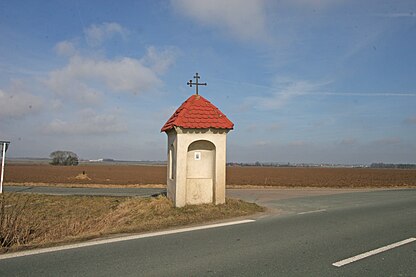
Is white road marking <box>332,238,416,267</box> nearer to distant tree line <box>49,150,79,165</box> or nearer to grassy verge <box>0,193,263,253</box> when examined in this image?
grassy verge <box>0,193,263,253</box>

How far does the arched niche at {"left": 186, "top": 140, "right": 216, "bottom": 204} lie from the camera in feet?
36.4

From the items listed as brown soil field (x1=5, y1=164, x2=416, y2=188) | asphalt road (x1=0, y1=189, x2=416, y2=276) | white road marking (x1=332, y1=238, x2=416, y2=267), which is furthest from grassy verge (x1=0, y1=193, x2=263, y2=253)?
brown soil field (x1=5, y1=164, x2=416, y2=188)

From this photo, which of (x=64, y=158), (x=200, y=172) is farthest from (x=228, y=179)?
(x=64, y=158)

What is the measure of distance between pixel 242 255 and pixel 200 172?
608cm

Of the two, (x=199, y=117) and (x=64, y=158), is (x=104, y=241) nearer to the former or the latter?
(x=199, y=117)

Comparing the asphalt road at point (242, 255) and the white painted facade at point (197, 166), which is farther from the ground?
the white painted facade at point (197, 166)

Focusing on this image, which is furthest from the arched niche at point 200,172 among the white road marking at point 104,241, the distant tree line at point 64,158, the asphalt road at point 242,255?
the distant tree line at point 64,158

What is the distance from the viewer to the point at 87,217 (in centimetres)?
1161

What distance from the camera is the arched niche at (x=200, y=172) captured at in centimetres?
1111

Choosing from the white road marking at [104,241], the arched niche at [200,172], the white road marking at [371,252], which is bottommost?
the white road marking at [104,241]

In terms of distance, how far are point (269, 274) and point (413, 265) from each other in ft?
7.78

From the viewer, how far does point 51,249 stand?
19.5 ft

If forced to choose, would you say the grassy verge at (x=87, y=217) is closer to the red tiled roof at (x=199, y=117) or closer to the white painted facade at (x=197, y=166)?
the white painted facade at (x=197, y=166)

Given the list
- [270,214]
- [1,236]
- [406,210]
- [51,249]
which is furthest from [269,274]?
[406,210]
